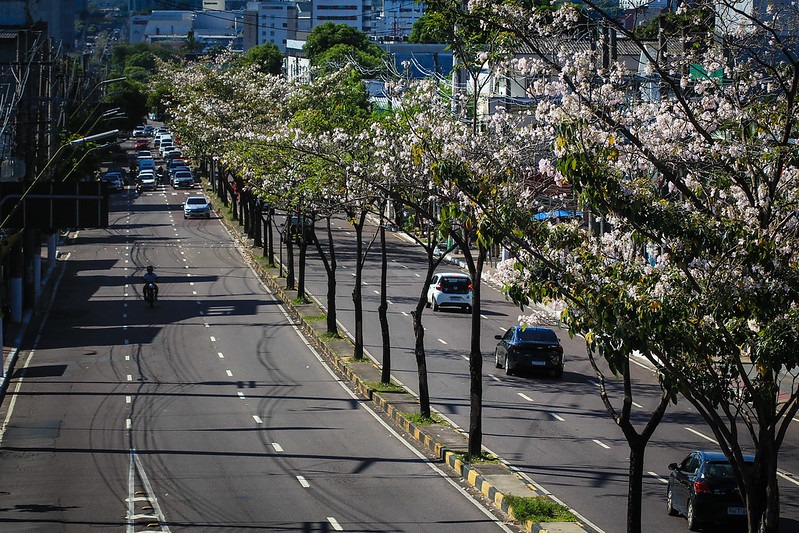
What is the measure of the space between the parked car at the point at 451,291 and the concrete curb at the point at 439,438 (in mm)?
5299

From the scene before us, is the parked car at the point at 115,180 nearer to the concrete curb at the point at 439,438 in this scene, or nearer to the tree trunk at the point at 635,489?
the concrete curb at the point at 439,438

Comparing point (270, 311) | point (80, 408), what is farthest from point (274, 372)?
point (270, 311)

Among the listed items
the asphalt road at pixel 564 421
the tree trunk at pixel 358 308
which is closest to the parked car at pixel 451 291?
the asphalt road at pixel 564 421

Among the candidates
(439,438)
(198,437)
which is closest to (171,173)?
(198,437)

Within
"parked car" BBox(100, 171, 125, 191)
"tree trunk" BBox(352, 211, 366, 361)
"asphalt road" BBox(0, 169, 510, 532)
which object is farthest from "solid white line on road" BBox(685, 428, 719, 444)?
"parked car" BBox(100, 171, 125, 191)

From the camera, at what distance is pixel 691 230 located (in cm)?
1206

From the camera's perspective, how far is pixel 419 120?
21969 mm

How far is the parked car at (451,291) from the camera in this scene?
150 ft

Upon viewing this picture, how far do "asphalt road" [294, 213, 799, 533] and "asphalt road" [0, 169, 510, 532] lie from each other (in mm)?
1872

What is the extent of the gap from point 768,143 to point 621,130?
178cm

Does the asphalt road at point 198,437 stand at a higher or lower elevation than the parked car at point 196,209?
higher

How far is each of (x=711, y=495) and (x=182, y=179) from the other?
282ft

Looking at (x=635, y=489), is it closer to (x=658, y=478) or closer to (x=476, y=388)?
(x=658, y=478)

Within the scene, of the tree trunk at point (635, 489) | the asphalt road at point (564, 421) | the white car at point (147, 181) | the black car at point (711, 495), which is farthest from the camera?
the white car at point (147, 181)
